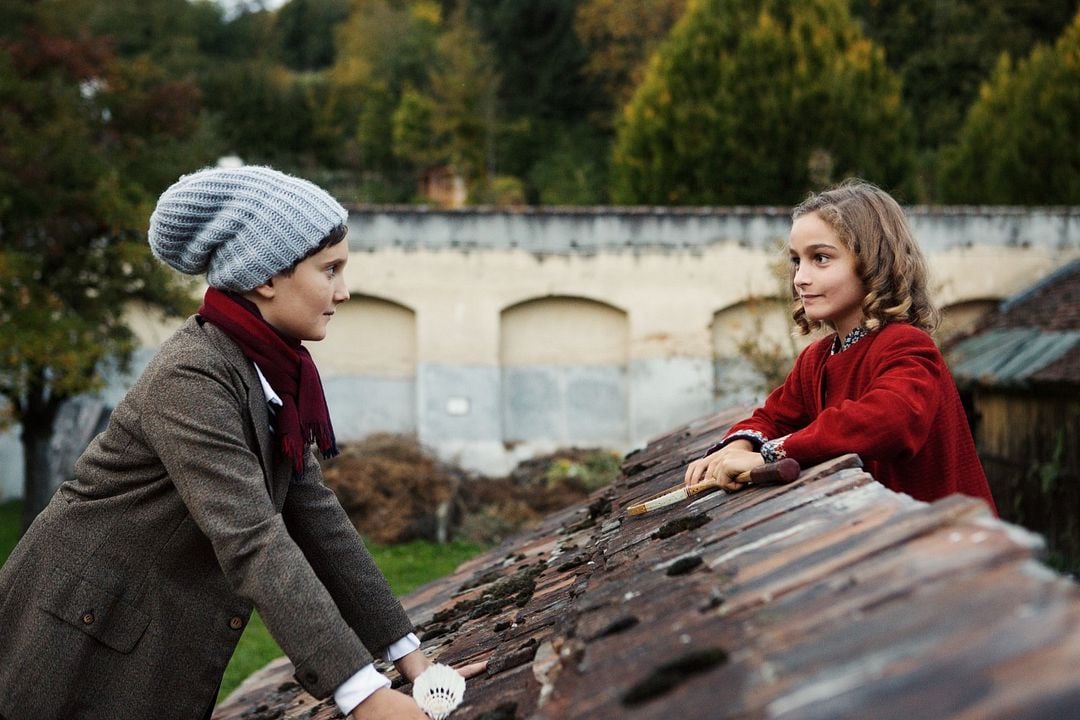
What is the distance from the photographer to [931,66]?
34062 millimetres

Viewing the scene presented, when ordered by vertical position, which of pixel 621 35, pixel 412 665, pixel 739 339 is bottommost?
pixel 739 339

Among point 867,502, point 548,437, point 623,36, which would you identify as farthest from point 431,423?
point 623,36

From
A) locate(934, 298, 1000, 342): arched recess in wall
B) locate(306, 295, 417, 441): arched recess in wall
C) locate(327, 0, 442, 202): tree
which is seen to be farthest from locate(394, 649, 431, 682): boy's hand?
locate(327, 0, 442, 202): tree

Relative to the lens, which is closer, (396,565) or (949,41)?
(396,565)

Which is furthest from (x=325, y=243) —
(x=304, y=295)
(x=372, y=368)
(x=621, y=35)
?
(x=621, y=35)

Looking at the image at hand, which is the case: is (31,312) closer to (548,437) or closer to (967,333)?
(548,437)

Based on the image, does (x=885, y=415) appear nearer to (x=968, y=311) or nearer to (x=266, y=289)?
(x=266, y=289)

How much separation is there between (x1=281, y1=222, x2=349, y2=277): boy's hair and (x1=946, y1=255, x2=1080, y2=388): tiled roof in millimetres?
10313

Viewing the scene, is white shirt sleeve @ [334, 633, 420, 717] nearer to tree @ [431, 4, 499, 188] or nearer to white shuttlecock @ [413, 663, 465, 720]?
white shuttlecock @ [413, 663, 465, 720]

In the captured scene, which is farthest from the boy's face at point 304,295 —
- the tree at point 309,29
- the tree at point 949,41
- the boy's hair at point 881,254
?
the tree at point 309,29

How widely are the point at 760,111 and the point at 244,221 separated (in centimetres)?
2235

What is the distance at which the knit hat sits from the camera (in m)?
2.51

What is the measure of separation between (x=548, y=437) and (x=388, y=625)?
1500cm

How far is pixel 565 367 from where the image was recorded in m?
17.8
